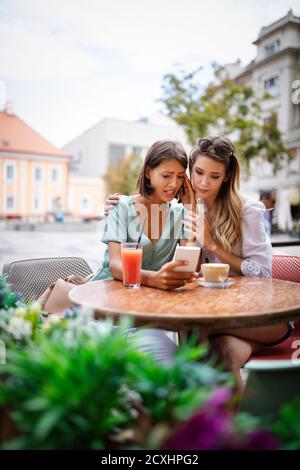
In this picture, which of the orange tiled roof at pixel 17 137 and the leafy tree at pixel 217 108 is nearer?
the leafy tree at pixel 217 108

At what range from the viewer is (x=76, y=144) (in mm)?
35875

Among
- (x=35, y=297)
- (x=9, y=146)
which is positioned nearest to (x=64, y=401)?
(x=35, y=297)

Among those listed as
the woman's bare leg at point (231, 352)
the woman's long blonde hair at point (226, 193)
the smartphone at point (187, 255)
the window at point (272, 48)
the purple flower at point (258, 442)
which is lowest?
the woman's bare leg at point (231, 352)

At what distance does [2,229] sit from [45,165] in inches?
292

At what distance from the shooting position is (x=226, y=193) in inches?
93.1

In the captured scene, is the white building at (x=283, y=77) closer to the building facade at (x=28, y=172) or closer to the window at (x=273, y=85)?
the window at (x=273, y=85)

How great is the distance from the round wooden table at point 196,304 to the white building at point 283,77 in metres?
16.2

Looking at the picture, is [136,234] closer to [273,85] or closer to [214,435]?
[214,435]

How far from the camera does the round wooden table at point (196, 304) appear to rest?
1.33 meters

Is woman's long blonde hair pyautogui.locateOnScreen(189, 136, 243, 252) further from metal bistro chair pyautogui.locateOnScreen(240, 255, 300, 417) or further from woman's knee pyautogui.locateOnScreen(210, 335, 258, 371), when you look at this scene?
metal bistro chair pyautogui.locateOnScreen(240, 255, 300, 417)

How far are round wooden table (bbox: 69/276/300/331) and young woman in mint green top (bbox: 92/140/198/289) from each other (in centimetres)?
32

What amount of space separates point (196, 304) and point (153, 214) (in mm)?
921

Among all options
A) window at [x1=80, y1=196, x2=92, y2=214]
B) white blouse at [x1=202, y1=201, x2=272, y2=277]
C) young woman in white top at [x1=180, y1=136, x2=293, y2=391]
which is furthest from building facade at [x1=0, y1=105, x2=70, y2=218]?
white blouse at [x1=202, y1=201, x2=272, y2=277]

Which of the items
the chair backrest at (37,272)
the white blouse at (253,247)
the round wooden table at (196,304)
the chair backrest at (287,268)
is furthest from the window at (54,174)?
the round wooden table at (196,304)
